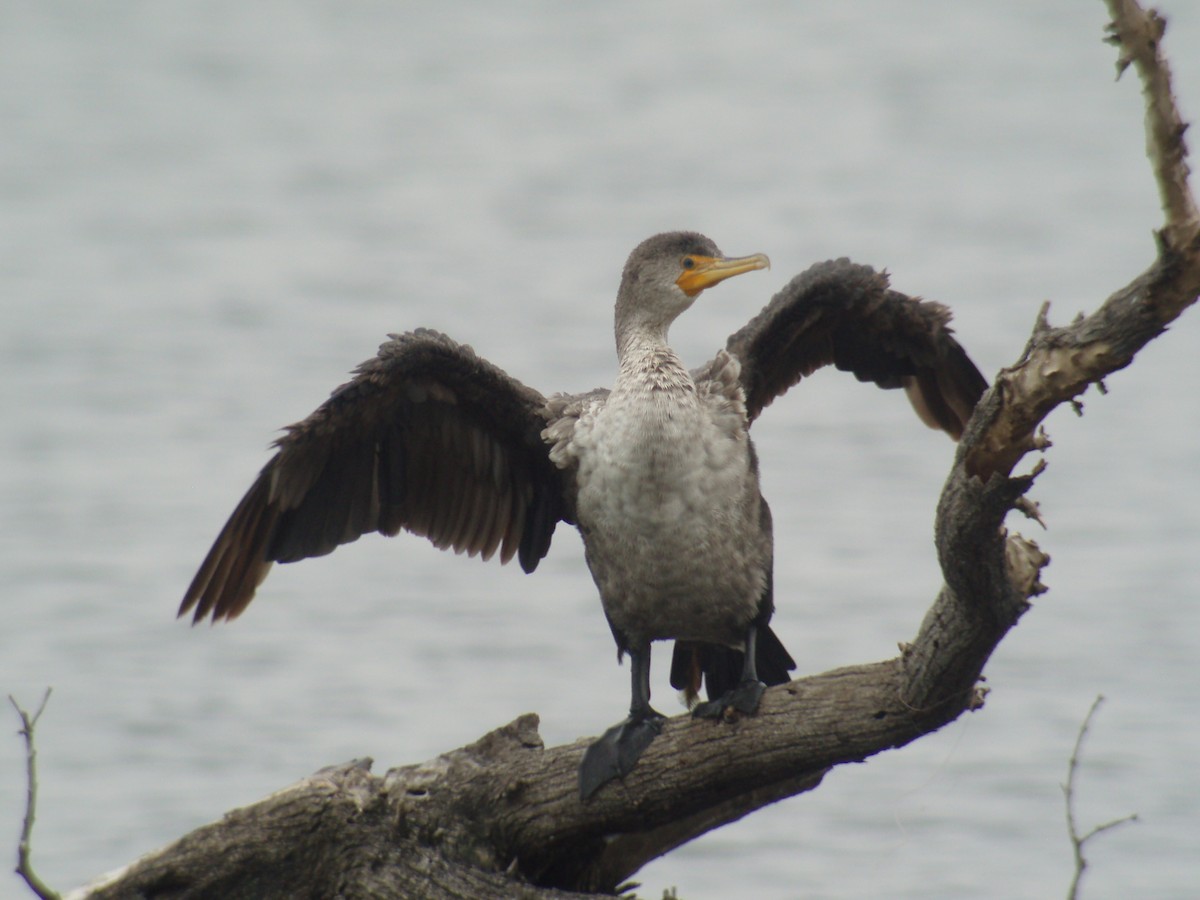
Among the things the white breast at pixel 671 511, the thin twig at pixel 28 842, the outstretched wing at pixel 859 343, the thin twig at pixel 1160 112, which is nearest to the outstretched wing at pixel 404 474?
the white breast at pixel 671 511

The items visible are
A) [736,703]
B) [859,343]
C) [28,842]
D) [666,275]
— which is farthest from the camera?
[859,343]

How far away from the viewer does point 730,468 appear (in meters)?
4.61

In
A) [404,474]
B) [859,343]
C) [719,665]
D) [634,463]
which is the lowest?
[719,665]

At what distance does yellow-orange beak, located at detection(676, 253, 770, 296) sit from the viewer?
496 centimetres

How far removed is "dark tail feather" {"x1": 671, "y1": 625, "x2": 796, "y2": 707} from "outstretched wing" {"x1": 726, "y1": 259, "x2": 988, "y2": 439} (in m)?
0.72

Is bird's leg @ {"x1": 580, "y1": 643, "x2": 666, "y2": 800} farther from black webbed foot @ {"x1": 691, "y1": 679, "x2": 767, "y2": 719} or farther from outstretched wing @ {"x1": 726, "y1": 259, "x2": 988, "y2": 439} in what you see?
outstretched wing @ {"x1": 726, "y1": 259, "x2": 988, "y2": 439}

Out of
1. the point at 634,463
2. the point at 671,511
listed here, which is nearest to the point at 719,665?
the point at 671,511

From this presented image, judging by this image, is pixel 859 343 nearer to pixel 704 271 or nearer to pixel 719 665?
pixel 704 271

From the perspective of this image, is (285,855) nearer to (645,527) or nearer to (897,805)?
(645,527)

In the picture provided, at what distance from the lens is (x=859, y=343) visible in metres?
5.29

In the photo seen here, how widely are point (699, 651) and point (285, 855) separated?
1.49 m

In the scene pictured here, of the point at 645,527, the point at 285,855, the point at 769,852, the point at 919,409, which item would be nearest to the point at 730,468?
the point at 645,527

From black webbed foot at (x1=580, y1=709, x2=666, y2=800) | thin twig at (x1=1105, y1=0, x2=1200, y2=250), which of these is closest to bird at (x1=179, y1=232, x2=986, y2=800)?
black webbed foot at (x1=580, y1=709, x2=666, y2=800)

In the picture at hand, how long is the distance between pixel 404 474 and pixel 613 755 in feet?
4.00
